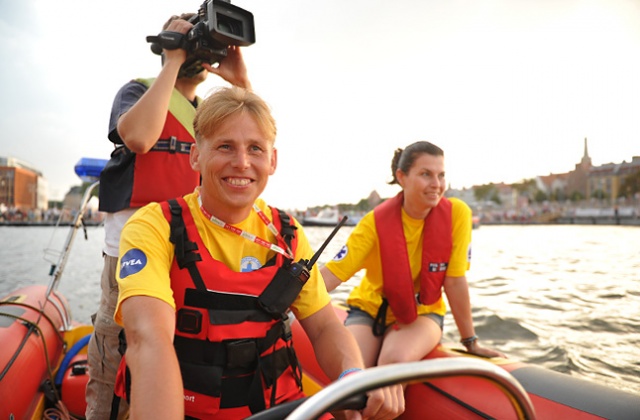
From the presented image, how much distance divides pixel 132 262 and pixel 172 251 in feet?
0.52

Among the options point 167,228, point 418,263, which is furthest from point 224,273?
point 418,263

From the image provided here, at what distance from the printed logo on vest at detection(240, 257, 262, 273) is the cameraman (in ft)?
2.28

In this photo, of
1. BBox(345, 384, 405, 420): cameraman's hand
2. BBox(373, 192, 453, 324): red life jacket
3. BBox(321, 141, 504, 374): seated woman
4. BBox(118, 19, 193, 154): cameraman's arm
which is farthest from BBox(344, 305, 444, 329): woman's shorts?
BBox(118, 19, 193, 154): cameraman's arm

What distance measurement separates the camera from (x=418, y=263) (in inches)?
128

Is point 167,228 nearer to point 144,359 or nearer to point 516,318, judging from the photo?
point 144,359

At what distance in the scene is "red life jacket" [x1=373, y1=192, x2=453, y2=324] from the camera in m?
3.04

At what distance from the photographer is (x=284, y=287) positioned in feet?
5.32

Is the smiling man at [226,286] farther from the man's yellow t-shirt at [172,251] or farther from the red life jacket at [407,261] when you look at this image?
the red life jacket at [407,261]

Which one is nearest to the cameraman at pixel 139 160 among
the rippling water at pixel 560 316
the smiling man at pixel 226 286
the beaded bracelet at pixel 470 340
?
the smiling man at pixel 226 286

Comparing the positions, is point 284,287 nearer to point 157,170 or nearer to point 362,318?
point 157,170

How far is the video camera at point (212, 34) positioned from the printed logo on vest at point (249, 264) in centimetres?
102

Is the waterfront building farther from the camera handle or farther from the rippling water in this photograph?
the camera handle

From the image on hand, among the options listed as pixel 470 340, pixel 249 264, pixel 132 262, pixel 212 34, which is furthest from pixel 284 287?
pixel 470 340

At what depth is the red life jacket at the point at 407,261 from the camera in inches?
120
